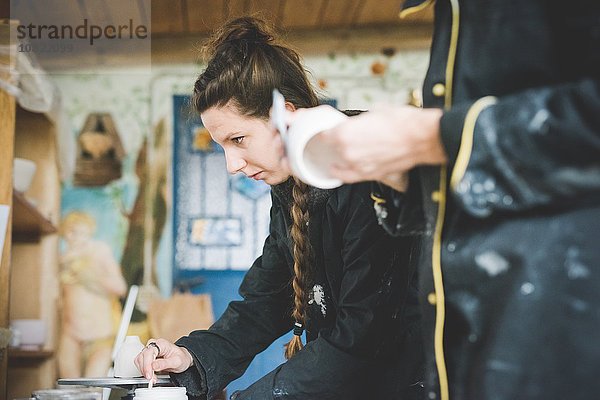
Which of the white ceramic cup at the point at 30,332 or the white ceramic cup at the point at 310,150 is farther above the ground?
the white ceramic cup at the point at 310,150

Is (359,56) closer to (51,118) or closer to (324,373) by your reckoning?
(51,118)

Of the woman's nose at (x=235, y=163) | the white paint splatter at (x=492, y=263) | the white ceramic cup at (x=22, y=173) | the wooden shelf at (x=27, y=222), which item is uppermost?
the white ceramic cup at (x=22, y=173)

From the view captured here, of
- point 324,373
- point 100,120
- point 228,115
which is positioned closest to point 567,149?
point 324,373

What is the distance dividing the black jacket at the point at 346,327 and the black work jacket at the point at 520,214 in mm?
664

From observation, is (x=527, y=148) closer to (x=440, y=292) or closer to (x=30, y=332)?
(x=440, y=292)

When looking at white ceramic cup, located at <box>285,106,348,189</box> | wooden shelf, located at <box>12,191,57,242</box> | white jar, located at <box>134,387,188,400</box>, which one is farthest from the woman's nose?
wooden shelf, located at <box>12,191,57,242</box>

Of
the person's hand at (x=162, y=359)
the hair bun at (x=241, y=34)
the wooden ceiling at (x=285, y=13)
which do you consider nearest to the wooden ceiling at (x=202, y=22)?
the wooden ceiling at (x=285, y=13)

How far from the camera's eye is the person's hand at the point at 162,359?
62.4 inches

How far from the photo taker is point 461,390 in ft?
2.67

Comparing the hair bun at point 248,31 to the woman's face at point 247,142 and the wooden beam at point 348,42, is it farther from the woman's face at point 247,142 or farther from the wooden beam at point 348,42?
the wooden beam at point 348,42

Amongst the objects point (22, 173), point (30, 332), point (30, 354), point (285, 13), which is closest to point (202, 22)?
point (285, 13)

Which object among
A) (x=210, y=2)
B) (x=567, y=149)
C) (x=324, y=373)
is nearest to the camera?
(x=567, y=149)

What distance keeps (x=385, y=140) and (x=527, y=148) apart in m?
0.13

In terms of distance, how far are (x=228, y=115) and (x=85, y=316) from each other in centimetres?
292
